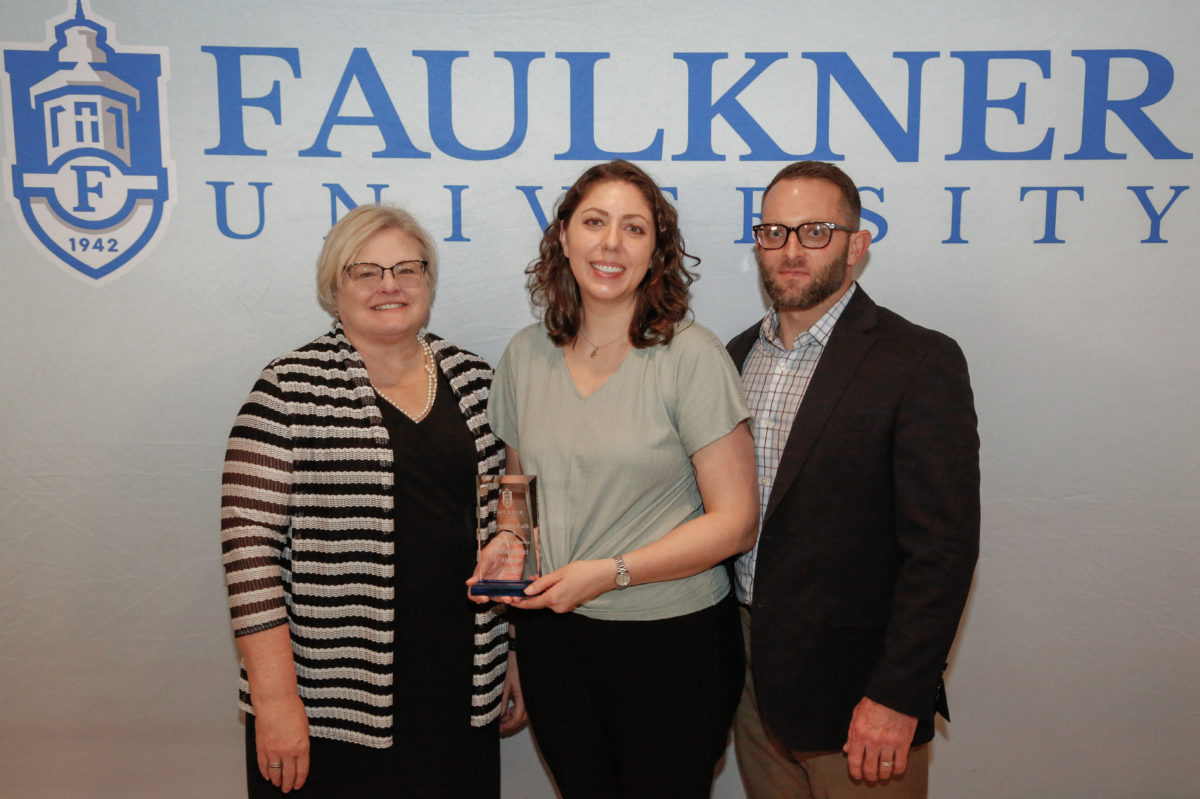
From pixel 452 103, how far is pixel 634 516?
1467mm

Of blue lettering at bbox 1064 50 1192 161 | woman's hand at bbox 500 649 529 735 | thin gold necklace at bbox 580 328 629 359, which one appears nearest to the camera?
thin gold necklace at bbox 580 328 629 359

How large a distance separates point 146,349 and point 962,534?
2428 mm

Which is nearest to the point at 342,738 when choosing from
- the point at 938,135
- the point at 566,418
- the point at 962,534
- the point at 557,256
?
the point at 566,418

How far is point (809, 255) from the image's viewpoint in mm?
1926

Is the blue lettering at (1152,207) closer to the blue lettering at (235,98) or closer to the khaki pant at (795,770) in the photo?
the khaki pant at (795,770)

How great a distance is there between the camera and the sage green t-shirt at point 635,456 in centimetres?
177

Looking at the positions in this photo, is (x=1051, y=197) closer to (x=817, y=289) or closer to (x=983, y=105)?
(x=983, y=105)

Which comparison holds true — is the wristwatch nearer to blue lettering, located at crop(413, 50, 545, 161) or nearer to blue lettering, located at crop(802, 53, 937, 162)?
blue lettering, located at crop(413, 50, 545, 161)

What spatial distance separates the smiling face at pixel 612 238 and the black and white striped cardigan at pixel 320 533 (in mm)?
617

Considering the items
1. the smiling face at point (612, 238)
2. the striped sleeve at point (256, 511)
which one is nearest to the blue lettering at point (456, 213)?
the smiling face at point (612, 238)

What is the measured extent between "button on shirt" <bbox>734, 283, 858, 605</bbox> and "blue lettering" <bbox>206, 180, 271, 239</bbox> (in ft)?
5.30

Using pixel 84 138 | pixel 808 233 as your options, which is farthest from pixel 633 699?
pixel 84 138

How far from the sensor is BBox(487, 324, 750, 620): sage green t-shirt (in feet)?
5.82

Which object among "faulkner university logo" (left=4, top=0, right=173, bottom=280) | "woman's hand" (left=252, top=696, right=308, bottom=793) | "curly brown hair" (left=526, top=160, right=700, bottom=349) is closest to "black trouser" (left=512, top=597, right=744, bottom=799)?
"woman's hand" (left=252, top=696, right=308, bottom=793)
